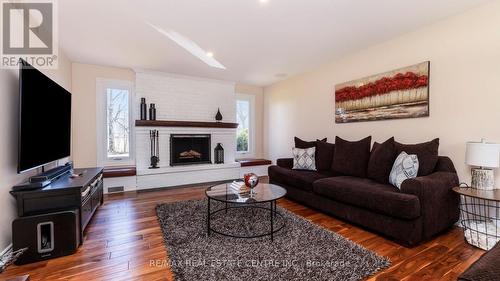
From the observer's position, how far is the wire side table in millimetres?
2017

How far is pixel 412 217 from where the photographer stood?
2.01m

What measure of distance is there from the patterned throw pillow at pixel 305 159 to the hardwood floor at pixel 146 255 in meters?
0.92

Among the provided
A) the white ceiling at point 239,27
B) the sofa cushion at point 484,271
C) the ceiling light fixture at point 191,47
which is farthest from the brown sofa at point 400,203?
the ceiling light fixture at point 191,47

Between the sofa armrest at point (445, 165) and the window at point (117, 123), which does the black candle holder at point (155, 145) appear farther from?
the sofa armrest at point (445, 165)

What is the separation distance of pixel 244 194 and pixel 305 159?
1491 mm

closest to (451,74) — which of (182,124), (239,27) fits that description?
(239,27)

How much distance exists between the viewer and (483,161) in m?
2.10

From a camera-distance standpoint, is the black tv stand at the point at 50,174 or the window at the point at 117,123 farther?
the window at the point at 117,123

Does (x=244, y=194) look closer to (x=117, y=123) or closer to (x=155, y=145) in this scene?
(x=155, y=145)

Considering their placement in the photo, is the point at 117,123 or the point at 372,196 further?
the point at 117,123

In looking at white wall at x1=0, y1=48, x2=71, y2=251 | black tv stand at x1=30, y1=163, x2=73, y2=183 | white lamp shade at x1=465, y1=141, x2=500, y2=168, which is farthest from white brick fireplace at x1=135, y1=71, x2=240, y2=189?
white lamp shade at x1=465, y1=141, x2=500, y2=168

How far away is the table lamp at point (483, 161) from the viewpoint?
2080 millimetres

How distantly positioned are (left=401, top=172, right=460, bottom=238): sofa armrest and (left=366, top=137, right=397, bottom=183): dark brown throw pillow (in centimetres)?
47

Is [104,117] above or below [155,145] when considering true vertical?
above
